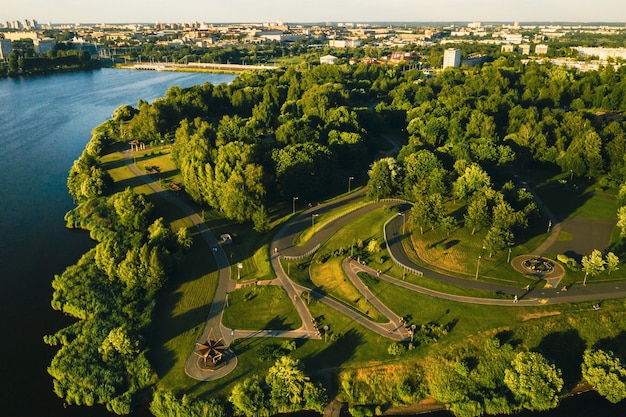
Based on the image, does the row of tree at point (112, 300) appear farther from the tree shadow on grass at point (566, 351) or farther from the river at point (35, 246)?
the tree shadow on grass at point (566, 351)

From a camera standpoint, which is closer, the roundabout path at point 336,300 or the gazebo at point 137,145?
the roundabout path at point 336,300

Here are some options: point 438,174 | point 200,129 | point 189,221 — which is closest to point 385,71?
point 200,129

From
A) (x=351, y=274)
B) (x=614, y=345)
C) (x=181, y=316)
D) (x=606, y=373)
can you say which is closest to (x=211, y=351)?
(x=181, y=316)

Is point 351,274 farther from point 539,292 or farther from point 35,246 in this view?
point 35,246

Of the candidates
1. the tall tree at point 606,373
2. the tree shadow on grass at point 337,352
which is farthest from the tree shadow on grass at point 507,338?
the tree shadow on grass at point 337,352

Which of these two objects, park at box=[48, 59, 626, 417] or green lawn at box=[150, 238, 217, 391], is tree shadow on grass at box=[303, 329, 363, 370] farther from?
green lawn at box=[150, 238, 217, 391]

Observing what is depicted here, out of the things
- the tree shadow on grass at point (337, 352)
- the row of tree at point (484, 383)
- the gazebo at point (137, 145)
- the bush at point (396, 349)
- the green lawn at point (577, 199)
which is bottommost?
the row of tree at point (484, 383)

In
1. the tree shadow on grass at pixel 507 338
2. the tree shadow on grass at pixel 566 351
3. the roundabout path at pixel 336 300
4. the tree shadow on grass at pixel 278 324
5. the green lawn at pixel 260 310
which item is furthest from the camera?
the green lawn at pixel 260 310
